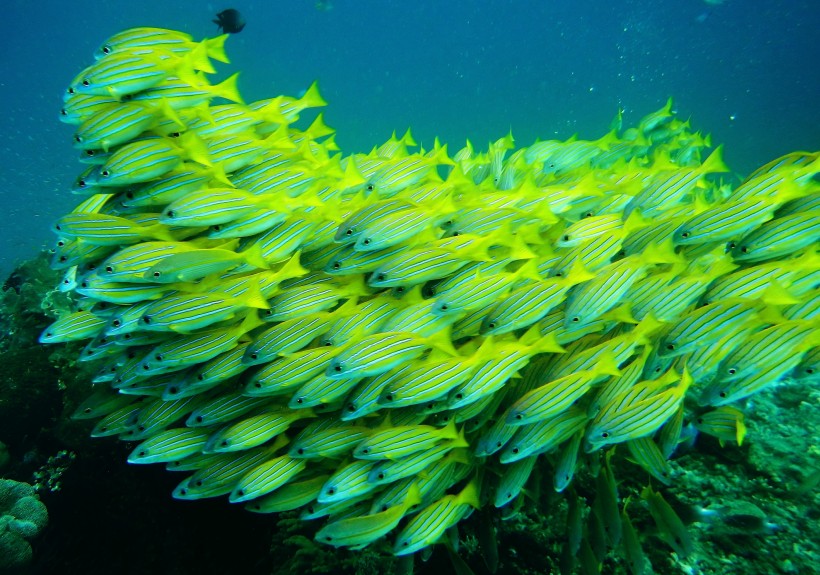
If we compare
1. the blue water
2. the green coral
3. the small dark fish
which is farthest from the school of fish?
the blue water

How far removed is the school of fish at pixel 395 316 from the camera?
2.68 metres

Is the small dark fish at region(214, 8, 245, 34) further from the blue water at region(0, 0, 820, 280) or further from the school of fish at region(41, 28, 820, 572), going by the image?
the blue water at region(0, 0, 820, 280)

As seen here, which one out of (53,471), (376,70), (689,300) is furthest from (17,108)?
(689,300)

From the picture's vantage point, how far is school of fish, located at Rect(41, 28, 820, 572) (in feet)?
8.79

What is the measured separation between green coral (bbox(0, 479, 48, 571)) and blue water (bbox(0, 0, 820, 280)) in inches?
1663

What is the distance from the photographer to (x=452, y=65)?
350ft

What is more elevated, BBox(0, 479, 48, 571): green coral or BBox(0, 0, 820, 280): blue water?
BBox(0, 0, 820, 280): blue water

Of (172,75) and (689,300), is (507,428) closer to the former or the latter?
(689,300)

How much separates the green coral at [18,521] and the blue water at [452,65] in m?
42.2

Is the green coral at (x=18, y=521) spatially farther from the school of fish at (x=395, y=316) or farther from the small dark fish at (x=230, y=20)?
the small dark fish at (x=230, y=20)

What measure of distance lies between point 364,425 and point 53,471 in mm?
5122

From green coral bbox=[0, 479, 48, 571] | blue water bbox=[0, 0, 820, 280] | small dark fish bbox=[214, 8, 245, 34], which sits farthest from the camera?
blue water bbox=[0, 0, 820, 280]

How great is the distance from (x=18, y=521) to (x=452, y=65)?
116m

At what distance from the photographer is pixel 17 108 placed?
88938 millimetres
